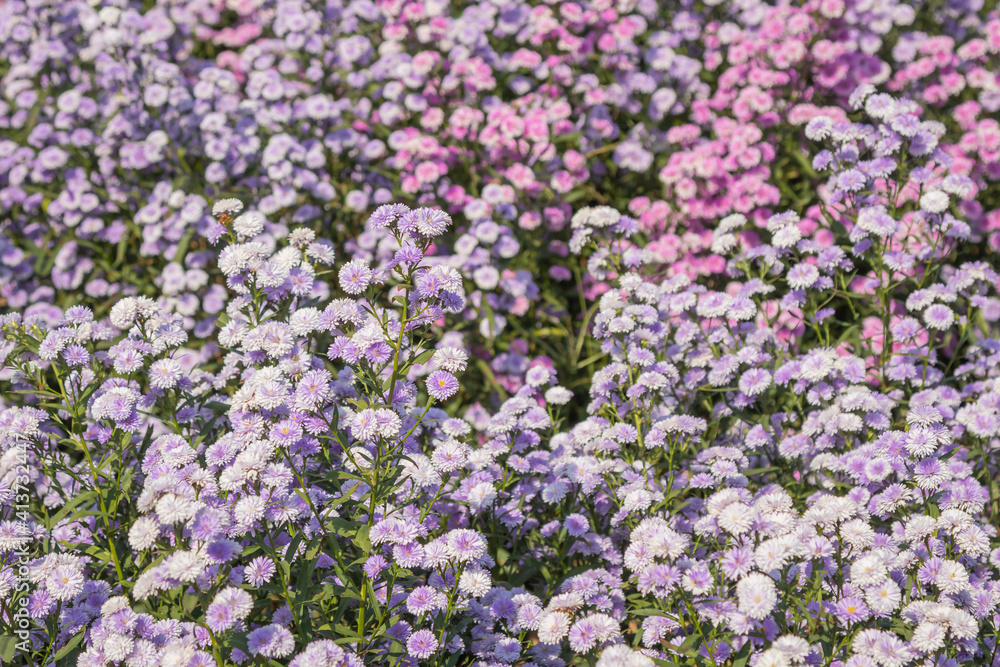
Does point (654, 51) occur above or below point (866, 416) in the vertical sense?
above

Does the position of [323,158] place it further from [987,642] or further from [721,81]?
[987,642]

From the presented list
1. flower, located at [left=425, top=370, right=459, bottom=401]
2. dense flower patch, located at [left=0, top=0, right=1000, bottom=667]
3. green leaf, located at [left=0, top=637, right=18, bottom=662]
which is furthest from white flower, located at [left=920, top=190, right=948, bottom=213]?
green leaf, located at [left=0, top=637, right=18, bottom=662]

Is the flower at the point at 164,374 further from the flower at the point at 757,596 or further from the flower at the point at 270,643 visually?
the flower at the point at 757,596

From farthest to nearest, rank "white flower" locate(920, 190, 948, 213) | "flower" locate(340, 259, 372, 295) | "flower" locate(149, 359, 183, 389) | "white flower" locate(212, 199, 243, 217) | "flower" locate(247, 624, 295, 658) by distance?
"white flower" locate(920, 190, 948, 213)
"white flower" locate(212, 199, 243, 217)
"flower" locate(149, 359, 183, 389)
"flower" locate(340, 259, 372, 295)
"flower" locate(247, 624, 295, 658)

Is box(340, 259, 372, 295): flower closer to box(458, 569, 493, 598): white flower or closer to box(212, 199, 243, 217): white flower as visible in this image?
box(212, 199, 243, 217): white flower

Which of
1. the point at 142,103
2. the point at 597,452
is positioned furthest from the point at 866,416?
the point at 142,103

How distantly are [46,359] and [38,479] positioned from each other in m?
0.77

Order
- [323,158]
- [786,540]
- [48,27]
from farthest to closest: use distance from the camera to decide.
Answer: [48,27] < [323,158] < [786,540]

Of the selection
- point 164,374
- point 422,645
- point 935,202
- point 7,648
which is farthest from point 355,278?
point 935,202

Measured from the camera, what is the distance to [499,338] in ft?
17.1

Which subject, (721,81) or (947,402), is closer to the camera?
(947,402)

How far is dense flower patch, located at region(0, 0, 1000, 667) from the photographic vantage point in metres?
2.71

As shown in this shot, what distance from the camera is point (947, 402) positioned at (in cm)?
367

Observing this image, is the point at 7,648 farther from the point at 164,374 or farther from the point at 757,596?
the point at 757,596
